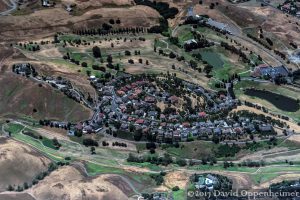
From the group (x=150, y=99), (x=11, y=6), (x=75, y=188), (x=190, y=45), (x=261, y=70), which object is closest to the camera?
(x=75, y=188)

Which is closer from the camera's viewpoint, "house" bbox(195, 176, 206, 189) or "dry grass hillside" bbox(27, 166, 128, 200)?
"dry grass hillside" bbox(27, 166, 128, 200)

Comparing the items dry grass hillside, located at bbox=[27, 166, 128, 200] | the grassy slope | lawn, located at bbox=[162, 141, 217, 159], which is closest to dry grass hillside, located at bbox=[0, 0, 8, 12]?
the grassy slope

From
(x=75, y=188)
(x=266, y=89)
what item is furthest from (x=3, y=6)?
(x=75, y=188)

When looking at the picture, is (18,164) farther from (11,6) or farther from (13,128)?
(11,6)

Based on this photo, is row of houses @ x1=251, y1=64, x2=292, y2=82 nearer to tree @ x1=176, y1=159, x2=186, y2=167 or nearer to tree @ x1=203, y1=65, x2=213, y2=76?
tree @ x1=203, y1=65, x2=213, y2=76

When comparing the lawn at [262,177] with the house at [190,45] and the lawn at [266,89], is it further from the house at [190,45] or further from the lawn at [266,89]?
the house at [190,45]

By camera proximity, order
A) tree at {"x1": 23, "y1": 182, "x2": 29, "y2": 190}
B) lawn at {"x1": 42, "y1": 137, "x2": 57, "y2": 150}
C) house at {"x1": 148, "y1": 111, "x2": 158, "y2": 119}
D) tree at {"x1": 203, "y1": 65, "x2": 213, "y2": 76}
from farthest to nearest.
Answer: tree at {"x1": 203, "y1": 65, "x2": 213, "y2": 76}
house at {"x1": 148, "y1": 111, "x2": 158, "y2": 119}
lawn at {"x1": 42, "y1": 137, "x2": 57, "y2": 150}
tree at {"x1": 23, "y1": 182, "x2": 29, "y2": 190}
